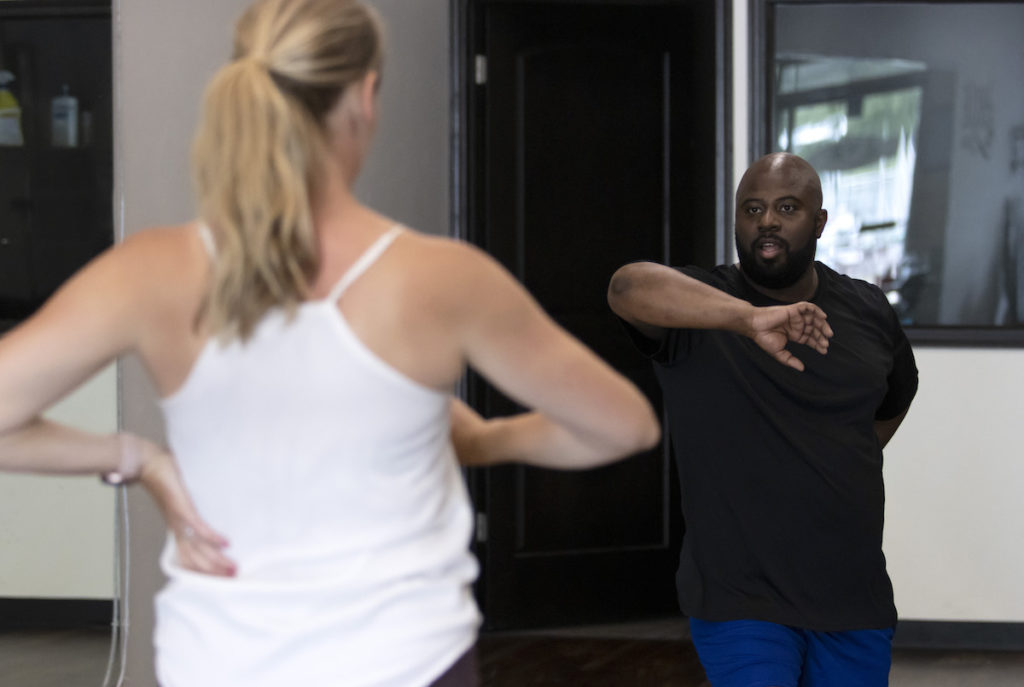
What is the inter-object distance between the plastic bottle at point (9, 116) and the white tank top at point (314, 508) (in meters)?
1.82

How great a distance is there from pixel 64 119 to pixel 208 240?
6.33 feet

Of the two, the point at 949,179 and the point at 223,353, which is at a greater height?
the point at 949,179

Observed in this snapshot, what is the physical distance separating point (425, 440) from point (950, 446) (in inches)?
135

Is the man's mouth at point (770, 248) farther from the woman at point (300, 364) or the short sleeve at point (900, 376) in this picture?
the woman at point (300, 364)

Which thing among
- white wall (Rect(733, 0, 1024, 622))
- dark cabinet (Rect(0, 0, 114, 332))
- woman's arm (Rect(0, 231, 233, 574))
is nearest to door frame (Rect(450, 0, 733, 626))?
white wall (Rect(733, 0, 1024, 622))

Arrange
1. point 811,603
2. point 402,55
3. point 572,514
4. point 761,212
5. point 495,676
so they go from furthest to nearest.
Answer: point 572,514, point 402,55, point 495,676, point 761,212, point 811,603

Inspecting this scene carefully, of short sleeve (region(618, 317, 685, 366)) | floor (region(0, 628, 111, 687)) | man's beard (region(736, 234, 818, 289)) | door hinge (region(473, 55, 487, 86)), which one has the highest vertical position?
door hinge (region(473, 55, 487, 86))

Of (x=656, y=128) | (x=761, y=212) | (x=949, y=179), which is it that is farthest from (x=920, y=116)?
(x=761, y=212)

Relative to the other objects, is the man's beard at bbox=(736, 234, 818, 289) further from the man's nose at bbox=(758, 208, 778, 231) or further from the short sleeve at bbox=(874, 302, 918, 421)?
the short sleeve at bbox=(874, 302, 918, 421)

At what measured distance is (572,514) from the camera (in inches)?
177

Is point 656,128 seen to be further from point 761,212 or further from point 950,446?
point 761,212

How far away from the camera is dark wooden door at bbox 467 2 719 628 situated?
14.2ft

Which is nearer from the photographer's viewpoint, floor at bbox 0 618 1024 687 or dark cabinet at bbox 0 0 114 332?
dark cabinet at bbox 0 0 114 332

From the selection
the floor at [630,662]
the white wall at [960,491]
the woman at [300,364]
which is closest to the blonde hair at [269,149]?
the woman at [300,364]
